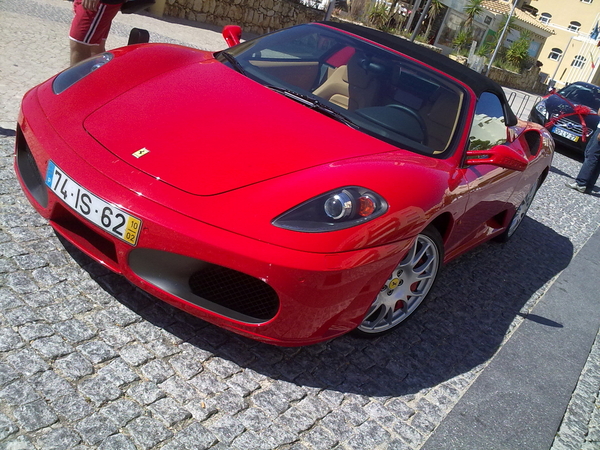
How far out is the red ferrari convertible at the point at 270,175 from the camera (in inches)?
98.8

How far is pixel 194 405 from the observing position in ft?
7.95

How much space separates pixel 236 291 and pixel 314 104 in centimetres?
131

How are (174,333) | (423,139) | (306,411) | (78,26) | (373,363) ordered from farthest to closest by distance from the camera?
(78,26) → (423,139) → (373,363) → (174,333) → (306,411)

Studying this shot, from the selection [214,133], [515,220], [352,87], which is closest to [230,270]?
[214,133]

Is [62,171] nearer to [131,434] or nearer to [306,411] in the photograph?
[131,434]

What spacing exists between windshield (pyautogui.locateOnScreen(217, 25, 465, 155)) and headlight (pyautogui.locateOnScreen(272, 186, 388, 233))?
2.29 ft

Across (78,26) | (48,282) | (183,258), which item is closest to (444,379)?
(183,258)

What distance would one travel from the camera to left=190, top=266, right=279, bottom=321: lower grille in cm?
251

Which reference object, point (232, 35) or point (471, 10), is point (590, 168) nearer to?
point (232, 35)

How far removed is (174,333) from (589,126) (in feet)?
38.3

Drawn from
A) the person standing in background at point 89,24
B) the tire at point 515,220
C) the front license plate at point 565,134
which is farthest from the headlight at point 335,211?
the front license plate at point 565,134

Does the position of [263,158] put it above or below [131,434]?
above

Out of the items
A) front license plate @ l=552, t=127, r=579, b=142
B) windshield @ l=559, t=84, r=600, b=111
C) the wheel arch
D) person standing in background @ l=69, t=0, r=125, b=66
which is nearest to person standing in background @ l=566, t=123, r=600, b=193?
front license plate @ l=552, t=127, r=579, b=142

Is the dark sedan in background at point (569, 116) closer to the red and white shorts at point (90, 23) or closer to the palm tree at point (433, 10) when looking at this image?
the red and white shorts at point (90, 23)
